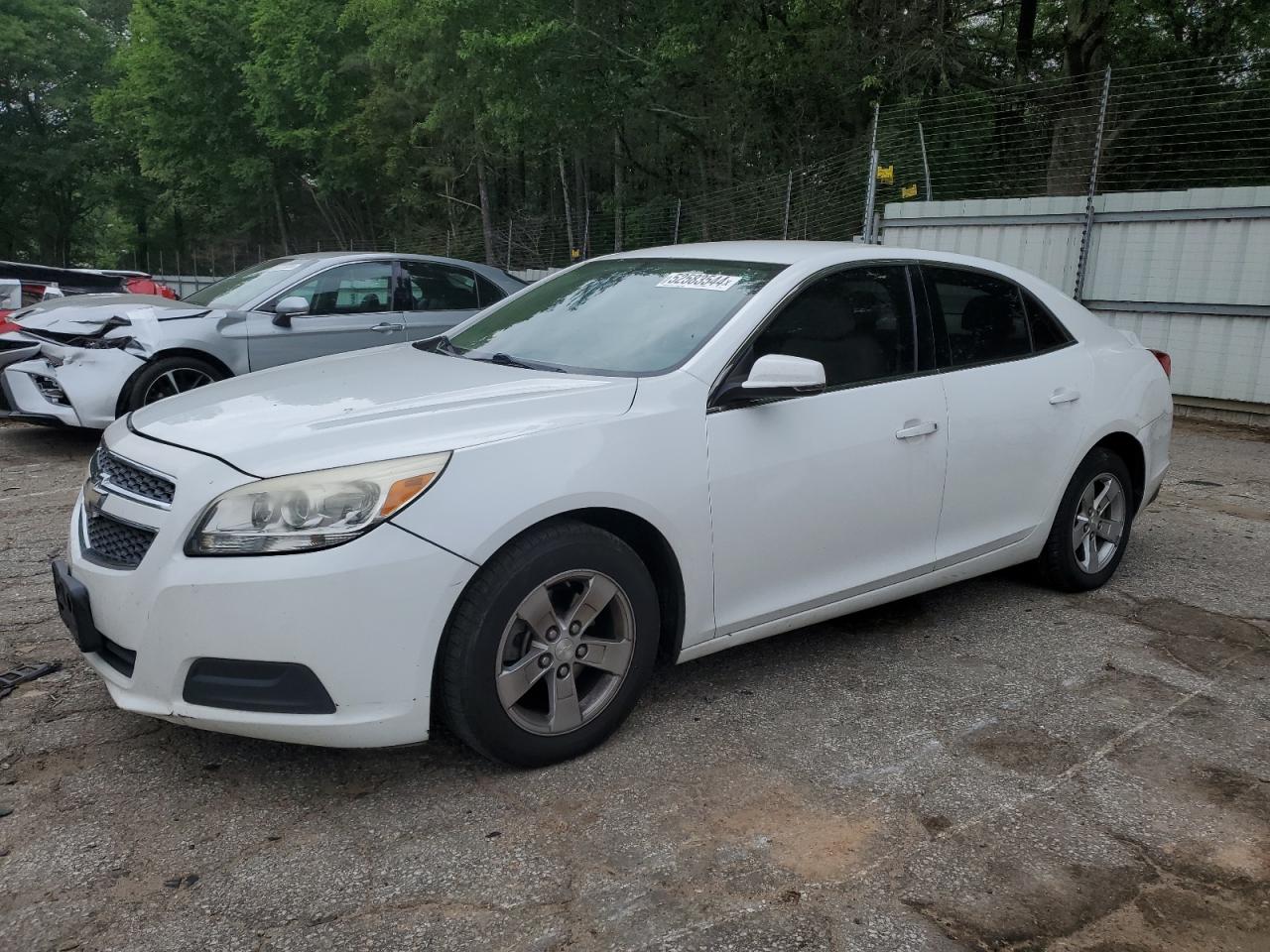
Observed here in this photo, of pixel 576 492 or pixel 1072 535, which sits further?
pixel 1072 535

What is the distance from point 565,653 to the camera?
115 inches

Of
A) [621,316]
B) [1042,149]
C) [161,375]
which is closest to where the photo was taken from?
[621,316]

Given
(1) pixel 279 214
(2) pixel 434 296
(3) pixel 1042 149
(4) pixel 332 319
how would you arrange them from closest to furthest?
1. (4) pixel 332 319
2. (2) pixel 434 296
3. (3) pixel 1042 149
4. (1) pixel 279 214

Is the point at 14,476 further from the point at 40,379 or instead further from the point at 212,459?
the point at 212,459

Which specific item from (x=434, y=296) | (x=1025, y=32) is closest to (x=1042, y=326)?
(x=434, y=296)

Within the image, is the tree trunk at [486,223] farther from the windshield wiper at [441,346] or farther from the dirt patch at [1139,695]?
the dirt patch at [1139,695]

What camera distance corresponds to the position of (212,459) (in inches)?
107

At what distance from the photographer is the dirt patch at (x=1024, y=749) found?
3080 mm

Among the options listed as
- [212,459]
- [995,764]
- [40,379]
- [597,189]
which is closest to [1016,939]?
[995,764]

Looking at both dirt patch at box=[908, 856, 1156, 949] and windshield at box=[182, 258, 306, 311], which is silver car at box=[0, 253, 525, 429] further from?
dirt patch at box=[908, 856, 1156, 949]

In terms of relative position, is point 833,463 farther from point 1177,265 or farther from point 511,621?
point 1177,265

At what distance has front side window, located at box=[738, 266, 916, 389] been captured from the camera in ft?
11.5

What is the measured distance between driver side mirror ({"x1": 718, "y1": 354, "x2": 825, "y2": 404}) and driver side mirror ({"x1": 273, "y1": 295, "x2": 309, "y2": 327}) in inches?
210

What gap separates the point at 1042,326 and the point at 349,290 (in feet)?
18.4
